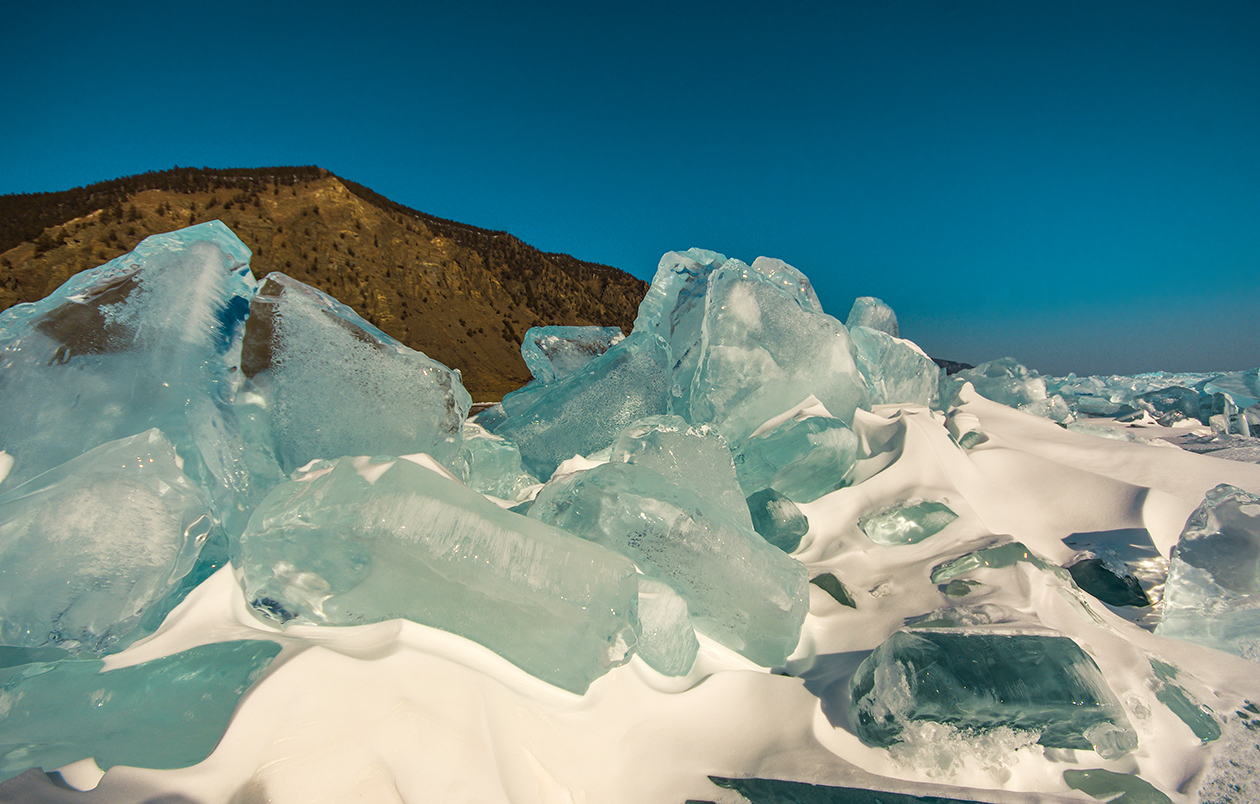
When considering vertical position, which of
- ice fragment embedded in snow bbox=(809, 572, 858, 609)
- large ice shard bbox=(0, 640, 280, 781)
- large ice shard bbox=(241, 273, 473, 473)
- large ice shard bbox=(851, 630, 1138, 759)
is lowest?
large ice shard bbox=(0, 640, 280, 781)

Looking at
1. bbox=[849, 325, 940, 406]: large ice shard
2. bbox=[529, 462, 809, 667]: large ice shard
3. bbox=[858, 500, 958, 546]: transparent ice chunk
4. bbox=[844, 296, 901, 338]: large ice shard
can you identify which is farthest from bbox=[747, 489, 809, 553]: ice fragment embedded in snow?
bbox=[844, 296, 901, 338]: large ice shard

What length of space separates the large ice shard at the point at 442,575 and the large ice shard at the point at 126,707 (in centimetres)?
15

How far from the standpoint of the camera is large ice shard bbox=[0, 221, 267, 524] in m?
1.65

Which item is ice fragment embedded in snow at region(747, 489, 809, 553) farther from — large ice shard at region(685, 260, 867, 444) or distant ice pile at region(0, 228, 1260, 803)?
large ice shard at region(685, 260, 867, 444)

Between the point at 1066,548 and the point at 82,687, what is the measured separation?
2.92 m

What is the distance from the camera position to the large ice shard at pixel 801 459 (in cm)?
234

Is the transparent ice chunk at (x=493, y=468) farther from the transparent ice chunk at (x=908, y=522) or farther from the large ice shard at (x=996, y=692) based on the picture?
the large ice shard at (x=996, y=692)

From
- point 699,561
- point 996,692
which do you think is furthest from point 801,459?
point 996,692

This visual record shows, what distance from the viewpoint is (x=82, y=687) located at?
108cm

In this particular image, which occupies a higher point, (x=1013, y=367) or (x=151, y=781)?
(x=1013, y=367)

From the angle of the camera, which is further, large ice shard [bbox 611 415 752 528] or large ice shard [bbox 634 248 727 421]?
large ice shard [bbox 634 248 727 421]

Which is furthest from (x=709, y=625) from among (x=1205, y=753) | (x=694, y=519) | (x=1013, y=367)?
(x=1013, y=367)

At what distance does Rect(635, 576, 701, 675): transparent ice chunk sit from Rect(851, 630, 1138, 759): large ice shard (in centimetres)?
→ 38

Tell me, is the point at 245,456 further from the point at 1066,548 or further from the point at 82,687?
the point at 1066,548
